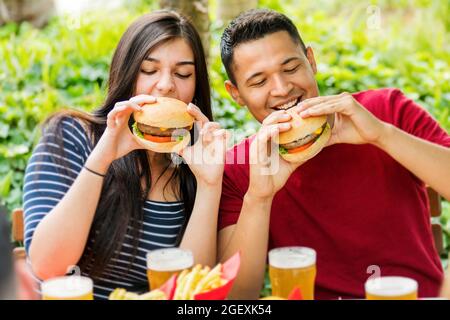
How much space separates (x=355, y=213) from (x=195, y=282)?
4.09 ft

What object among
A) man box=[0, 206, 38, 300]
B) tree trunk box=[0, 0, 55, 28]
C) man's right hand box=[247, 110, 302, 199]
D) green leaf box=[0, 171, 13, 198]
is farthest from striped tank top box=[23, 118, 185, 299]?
tree trunk box=[0, 0, 55, 28]

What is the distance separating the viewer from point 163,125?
2803 mm

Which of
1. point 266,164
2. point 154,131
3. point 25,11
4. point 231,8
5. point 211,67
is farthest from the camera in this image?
point 25,11

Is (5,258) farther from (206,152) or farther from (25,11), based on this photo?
(25,11)

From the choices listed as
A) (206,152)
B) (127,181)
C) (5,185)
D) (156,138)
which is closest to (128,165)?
(127,181)

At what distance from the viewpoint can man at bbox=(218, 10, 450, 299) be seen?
297 cm

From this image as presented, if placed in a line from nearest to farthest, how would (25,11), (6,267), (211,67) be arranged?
(6,267)
(211,67)
(25,11)

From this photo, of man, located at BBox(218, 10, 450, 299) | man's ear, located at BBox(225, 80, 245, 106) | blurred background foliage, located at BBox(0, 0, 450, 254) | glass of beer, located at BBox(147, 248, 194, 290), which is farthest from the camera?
blurred background foliage, located at BBox(0, 0, 450, 254)

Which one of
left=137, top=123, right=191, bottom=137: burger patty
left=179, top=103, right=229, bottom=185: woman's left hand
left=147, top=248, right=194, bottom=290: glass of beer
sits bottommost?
left=147, top=248, right=194, bottom=290: glass of beer

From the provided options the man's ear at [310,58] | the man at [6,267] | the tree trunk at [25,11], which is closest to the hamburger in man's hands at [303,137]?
the man's ear at [310,58]

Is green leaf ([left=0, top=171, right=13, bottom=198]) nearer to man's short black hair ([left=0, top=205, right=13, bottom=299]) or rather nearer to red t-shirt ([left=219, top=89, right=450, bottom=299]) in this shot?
red t-shirt ([left=219, top=89, right=450, bottom=299])

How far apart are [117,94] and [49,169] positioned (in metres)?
0.46

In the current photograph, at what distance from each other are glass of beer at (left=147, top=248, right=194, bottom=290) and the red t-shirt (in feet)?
2.63

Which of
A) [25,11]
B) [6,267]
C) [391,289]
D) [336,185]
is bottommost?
[391,289]
